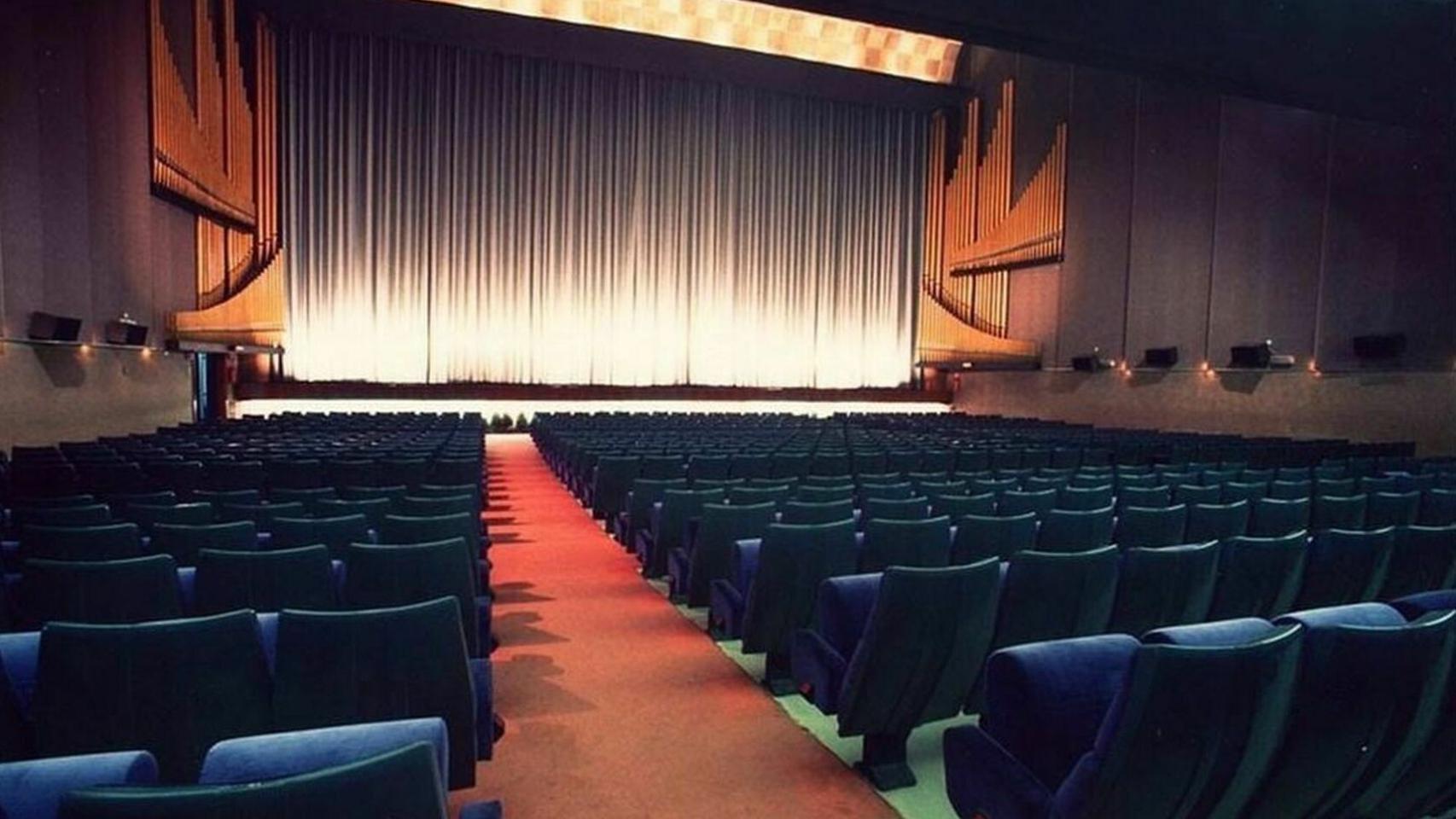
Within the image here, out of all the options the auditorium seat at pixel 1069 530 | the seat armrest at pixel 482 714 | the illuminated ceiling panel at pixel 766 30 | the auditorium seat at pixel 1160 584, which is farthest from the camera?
the illuminated ceiling panel at pixel 766 30

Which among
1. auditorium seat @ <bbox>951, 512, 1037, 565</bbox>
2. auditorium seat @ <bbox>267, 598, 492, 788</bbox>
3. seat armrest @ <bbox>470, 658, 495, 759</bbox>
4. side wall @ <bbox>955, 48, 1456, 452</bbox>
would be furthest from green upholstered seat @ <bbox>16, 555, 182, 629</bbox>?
side wall @ <bbox>955, 48, 1456, 452</bbox>

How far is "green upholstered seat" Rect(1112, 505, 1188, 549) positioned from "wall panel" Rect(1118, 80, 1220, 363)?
10192 millimetres

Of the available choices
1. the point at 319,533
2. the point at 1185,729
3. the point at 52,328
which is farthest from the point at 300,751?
the point at 52,328

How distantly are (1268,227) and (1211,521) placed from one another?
997 cm

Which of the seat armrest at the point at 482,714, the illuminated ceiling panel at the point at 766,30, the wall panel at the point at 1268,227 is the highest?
the illuminated ceiling panel at the point at 766,30

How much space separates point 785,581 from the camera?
3.34 m

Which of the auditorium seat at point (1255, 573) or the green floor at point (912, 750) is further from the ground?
the auditorium seat at point (1255, 573)

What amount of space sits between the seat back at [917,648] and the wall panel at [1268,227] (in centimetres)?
1152

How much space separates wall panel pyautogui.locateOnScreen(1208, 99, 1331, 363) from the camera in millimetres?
11531

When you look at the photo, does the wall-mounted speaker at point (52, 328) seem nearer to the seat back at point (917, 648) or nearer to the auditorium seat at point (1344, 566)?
Result: the seat back at point (917, 648)

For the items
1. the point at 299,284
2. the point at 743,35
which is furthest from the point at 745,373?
the point at 299,284

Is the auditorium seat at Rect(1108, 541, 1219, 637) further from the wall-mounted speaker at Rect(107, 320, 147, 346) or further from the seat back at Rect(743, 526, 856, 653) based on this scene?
the wall-mounted speaker at Rect(107, 320, 147, 346)

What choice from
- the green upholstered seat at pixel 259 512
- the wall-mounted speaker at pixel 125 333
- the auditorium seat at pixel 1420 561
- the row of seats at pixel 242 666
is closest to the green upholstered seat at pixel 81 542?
the row of seats at pixel 242 666

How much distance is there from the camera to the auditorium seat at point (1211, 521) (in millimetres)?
4402
